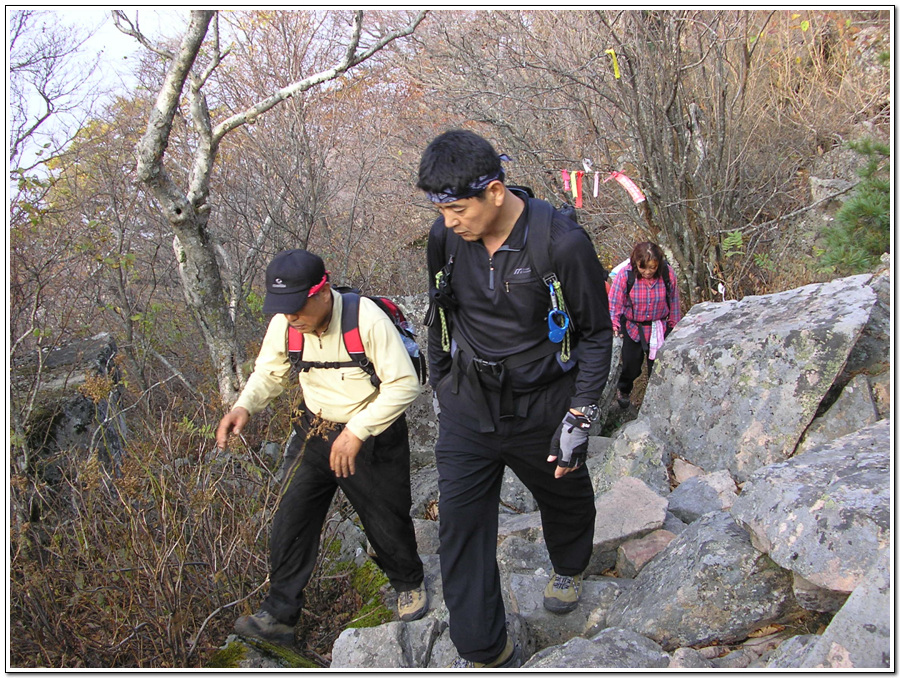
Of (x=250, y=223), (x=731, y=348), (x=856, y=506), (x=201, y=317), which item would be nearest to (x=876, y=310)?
(x=731, y=348)

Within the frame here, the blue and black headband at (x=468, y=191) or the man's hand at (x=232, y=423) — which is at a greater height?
the blue and black headband at (x=468, y=191)

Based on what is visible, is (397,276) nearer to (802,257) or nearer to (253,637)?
(802,257)

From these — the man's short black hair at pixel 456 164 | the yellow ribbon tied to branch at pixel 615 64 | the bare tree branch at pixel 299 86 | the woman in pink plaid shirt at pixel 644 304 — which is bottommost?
the woman in pink plaid shirt at pixel 644 304

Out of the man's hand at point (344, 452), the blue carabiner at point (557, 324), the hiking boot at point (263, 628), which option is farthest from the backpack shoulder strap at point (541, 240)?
the hiking boot at point (263, 628)

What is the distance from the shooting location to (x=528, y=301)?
2502 mm

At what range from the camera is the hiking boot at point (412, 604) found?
3.22 meters

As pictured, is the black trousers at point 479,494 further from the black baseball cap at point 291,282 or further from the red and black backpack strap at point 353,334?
the black baseball cap at point 291,282

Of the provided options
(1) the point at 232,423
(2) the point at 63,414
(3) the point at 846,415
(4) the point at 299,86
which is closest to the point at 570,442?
(1) the point at 232,423

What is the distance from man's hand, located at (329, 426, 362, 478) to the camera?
2.69 metres

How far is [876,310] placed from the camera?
4.73 meters

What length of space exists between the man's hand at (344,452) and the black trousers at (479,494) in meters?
0.35

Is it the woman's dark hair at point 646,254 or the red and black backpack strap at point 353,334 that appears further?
the woman's dark hair at point 646,254

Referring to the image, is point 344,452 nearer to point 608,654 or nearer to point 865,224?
point 608,654

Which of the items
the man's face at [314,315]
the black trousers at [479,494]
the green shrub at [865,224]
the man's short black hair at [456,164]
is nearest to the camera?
the man's short black hair at [456,164]
